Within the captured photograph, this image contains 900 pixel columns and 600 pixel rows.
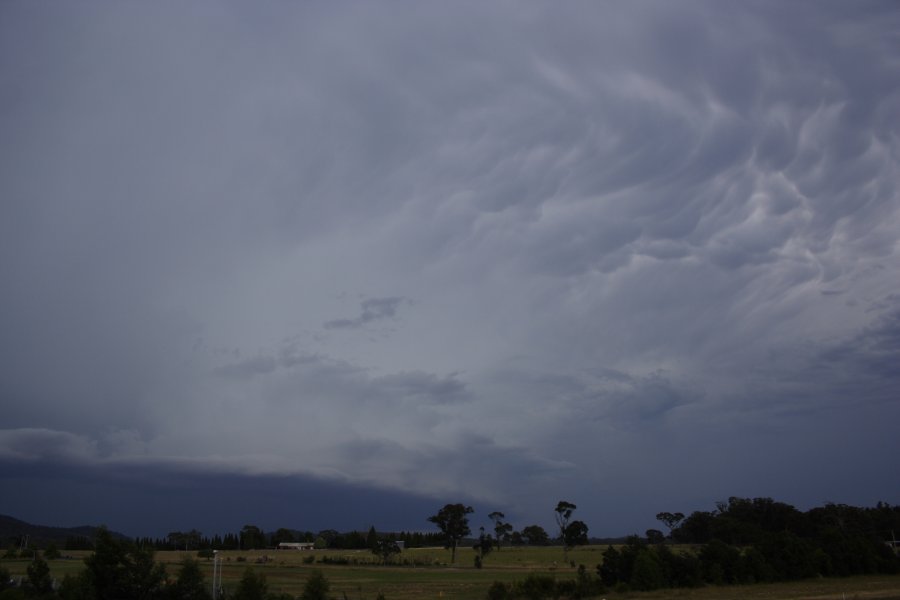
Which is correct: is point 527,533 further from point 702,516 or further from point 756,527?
point 756,527

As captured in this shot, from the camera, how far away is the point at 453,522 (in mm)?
121812

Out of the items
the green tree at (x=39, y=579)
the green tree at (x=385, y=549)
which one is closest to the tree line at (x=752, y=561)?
the green tree at (x=39, y=579)

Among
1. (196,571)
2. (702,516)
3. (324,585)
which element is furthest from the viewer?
(702,516)

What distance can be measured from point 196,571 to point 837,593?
38.6 metres

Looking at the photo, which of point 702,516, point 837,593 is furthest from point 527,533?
point 837,593

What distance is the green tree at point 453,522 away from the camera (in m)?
121

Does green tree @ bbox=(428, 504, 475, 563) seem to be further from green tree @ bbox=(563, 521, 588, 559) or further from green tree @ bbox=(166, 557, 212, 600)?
green tree @ bbox=(166, 557, 212, 600)

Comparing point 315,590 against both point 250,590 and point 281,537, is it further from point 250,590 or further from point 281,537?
point 281,537

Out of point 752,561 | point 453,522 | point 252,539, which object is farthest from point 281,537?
point 752,561

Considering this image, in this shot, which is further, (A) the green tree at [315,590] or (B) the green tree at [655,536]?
(B) the green tree at [655,536]

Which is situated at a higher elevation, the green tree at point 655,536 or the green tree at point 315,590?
the green tree at point 315,590

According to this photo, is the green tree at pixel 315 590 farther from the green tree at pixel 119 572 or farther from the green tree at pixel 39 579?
the green tree at pixel 39 579

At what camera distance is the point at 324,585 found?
30.0m

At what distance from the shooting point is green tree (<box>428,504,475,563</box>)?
12112 cm
